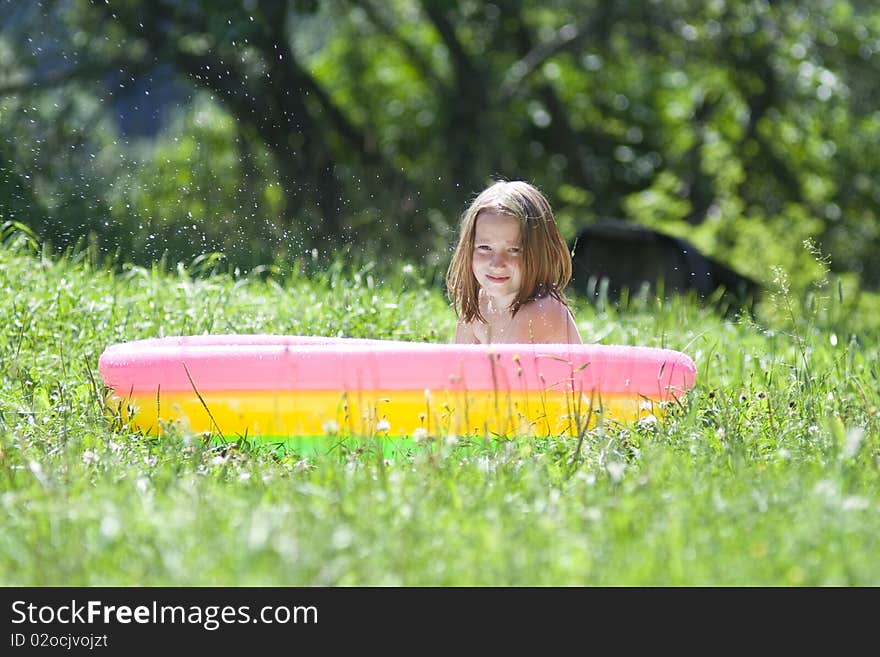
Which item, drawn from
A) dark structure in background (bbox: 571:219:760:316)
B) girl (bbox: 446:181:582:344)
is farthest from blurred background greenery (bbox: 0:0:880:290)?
girl (bbox: 446:181:582:344)

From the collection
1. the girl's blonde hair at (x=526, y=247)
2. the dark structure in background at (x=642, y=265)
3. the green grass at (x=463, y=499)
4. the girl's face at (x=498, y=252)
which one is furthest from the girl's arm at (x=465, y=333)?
the dark structure in background at (x=642, y=265)

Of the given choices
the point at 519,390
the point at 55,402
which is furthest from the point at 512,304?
the point at 55,402

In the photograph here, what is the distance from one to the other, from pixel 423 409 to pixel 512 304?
0.90 meters

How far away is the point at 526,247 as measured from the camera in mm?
4168

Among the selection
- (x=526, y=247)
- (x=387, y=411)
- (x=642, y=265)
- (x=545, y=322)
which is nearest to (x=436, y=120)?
(x=642, y=265)

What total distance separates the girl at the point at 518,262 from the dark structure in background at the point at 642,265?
3361mm

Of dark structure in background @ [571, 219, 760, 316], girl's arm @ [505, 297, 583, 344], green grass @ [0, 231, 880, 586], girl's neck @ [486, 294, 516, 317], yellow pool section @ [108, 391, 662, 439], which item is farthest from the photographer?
dark structure in background @ [571, 219, 760, 316]

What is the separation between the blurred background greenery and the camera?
9328 mm

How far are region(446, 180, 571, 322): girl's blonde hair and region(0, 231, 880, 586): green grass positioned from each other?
65 centimetres

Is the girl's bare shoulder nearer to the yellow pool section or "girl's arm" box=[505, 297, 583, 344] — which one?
"girl's arm" box=[505, 297, 583, 344]

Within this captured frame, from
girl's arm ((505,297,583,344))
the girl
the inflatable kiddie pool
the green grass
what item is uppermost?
the girl

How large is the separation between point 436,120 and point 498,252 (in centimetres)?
812

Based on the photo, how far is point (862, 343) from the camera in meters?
5.48

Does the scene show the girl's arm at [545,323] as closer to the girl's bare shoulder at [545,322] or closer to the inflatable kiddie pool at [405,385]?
the girl's bare shoulder at [545,322]
